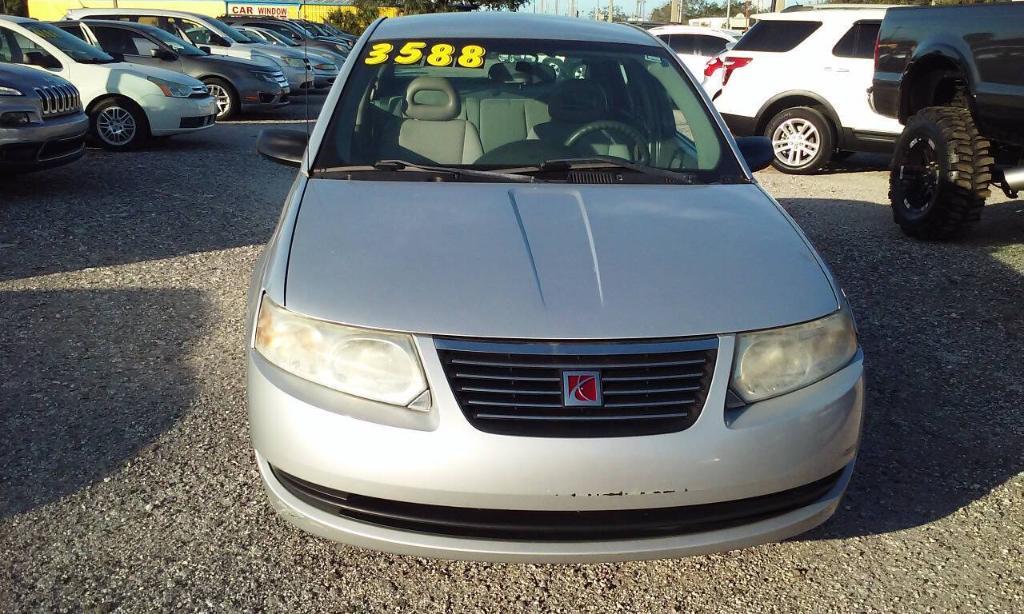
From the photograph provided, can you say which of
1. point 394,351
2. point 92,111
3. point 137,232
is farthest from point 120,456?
point 92,111

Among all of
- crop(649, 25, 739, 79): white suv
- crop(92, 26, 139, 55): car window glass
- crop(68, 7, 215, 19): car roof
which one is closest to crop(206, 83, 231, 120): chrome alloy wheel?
crop(92, 26, 139, 55): car window glass

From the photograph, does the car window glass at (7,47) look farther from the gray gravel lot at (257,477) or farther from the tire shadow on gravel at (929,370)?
the tire shadow on gravel at (929,370)

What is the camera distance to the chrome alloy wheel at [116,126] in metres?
10.0

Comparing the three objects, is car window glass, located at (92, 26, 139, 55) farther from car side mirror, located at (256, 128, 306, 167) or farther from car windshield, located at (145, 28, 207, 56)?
car side mirror, located at (256, 128, 306, 167)

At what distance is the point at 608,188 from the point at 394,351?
3.79ft

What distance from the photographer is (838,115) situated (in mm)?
9195

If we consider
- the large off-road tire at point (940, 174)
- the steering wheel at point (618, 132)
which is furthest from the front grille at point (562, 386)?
the large off-road tire at point (940, 174)

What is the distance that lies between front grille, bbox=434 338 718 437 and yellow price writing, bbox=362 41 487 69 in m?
1.83

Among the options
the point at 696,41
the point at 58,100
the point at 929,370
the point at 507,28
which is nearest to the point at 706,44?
→ the point at 696,41

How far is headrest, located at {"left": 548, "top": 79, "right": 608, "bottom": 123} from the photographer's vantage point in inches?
141

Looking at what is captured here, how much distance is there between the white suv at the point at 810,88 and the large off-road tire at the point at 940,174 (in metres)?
2.70

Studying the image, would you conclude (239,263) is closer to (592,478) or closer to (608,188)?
(608,188)

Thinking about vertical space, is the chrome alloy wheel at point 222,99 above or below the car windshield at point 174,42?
below

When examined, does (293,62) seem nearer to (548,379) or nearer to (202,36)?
(202,36)
